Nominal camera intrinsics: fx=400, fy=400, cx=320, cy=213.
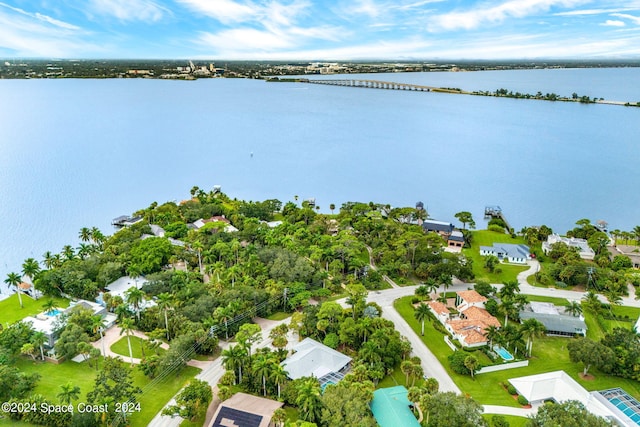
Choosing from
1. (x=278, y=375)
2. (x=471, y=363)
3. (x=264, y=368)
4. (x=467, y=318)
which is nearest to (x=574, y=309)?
(x=467, y=318)

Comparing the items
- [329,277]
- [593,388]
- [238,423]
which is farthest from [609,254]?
[238,423]

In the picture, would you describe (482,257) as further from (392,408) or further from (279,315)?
(392,408)

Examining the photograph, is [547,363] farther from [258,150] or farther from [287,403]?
[258,150]

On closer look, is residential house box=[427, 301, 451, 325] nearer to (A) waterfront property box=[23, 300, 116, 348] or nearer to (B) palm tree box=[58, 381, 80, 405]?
(B) palm tree box=[58, 381, 80, 405]

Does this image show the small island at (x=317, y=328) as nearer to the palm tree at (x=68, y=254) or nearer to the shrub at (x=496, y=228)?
the palm tree at (x=68, y=254)

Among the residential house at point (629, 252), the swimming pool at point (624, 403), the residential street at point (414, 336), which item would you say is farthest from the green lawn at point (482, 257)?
the swimming pool at point (624, 403)
